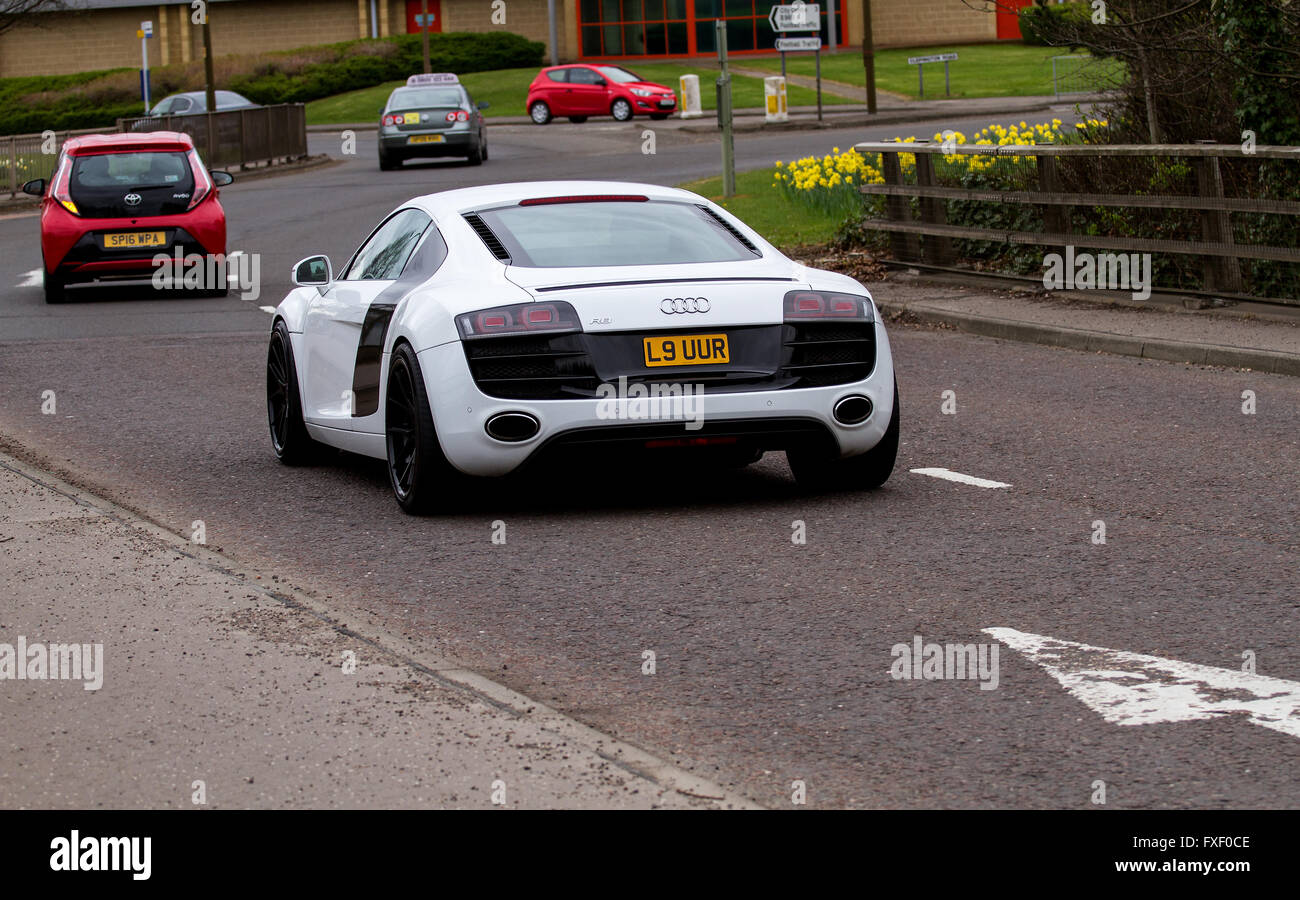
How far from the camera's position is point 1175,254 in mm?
15203

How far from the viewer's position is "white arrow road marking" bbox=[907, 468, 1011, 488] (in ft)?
28.7

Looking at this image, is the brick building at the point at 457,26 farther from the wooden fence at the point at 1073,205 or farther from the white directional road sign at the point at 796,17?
Answer: the wooden fence at the point at 1073,205

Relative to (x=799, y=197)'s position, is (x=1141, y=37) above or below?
above

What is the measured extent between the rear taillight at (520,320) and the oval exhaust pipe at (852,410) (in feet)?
3.81

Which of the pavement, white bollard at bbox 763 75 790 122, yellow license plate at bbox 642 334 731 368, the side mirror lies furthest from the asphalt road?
white bollard at bbox 763 75 790 122

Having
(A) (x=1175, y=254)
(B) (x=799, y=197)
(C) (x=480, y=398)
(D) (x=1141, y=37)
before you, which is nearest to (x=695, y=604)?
(C) (x=480, y=398)

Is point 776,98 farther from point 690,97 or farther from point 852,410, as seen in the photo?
point 852,410

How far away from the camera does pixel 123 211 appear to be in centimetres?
2008

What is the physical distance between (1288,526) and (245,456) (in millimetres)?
5398

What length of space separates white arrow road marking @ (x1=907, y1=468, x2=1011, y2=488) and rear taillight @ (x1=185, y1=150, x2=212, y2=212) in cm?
1283

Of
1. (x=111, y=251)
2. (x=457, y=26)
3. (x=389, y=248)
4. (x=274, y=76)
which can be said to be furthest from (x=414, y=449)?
(x=457, y=26)

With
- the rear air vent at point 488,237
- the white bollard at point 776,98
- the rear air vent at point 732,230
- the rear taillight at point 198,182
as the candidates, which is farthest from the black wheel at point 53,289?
the white bollard at point 776,98
